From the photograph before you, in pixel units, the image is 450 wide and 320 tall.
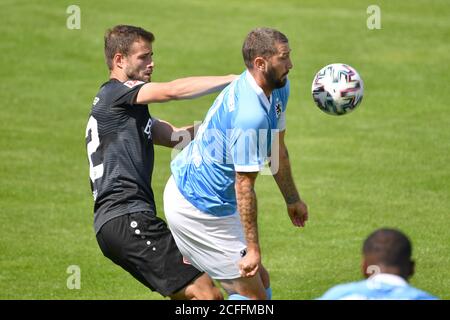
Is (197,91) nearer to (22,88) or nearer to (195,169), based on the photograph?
(195,169)

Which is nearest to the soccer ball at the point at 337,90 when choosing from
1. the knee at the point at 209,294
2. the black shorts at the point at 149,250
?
the black shorts at the point at 149,250

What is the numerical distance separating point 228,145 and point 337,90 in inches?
76.0

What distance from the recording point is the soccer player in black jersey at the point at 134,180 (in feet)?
29.8

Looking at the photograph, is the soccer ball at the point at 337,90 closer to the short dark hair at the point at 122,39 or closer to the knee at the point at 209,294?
the short dark hair at the point at 122,39


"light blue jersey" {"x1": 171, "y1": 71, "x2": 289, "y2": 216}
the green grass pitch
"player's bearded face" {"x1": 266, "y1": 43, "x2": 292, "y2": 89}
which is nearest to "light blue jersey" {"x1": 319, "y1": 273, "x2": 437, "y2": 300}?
"light blue jersey" {"x1": 171, "y1": 71, "x2": 289, "y2": 216}

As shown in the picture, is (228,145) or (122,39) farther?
(122,39)

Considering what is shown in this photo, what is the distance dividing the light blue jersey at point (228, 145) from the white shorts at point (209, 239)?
0.08 metres

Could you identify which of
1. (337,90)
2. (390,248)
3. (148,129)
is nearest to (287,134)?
(337,90)

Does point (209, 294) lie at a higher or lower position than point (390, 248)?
lower

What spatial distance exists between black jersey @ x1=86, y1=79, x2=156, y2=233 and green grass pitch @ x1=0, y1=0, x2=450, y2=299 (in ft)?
10.3

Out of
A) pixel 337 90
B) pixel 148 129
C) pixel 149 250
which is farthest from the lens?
pixel 337 90

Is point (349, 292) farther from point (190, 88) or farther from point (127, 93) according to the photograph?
point (127, 93)

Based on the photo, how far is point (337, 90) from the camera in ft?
34.2
